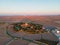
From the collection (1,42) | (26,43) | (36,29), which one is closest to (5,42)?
(1,42)

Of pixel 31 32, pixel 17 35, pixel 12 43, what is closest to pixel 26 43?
pixel 12 43

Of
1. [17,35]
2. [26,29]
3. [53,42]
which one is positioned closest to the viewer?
[53,42]

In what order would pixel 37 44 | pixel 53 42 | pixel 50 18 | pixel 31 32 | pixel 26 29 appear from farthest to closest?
1. pixel 50 18
2. pixel 26 29
3. pixel 31 32
4. pixel 53 42
5. pixel 37 44

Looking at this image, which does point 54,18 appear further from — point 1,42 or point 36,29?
point 1,42

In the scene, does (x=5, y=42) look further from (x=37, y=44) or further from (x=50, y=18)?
(x=50, y=18)

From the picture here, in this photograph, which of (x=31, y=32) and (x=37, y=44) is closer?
(x=37, y=44)

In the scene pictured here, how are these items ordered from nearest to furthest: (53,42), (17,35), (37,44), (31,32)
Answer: (37,44), (53,42), (17,35), (31,32)

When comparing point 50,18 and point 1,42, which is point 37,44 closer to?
point 1,42

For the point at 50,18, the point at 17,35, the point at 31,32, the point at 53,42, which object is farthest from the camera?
the point at 50,18

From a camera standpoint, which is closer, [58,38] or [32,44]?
[32,44]
